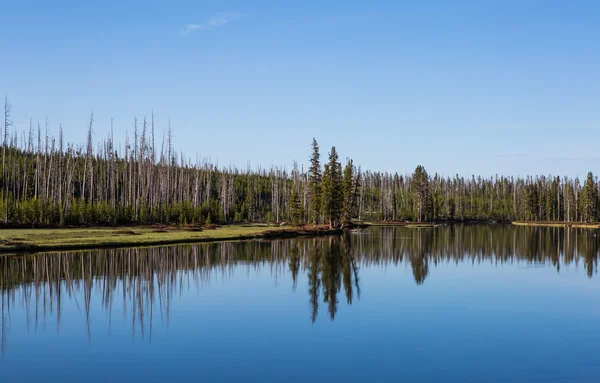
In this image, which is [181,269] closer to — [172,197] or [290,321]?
[290,321]

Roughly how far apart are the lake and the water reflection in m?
0.16

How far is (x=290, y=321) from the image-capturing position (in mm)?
24297

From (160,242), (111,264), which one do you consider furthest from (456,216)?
(111,264)

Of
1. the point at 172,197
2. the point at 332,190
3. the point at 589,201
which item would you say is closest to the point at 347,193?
the point at 332,190

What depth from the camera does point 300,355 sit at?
18.8 metres

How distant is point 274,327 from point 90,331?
24.3ft

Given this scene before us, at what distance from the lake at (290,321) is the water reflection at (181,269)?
16 centimetres

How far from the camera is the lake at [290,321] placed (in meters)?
17.2

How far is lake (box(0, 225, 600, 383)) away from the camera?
17.2 m

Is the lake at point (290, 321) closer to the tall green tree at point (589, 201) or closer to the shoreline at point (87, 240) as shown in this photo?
the shoreline at point (87, 240)

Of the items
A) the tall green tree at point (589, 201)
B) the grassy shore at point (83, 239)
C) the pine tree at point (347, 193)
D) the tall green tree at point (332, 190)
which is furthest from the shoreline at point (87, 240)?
the tall green tree at point (589, 201)

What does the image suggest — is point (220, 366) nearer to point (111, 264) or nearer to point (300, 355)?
point (300, 355)

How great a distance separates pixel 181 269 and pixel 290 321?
58.0 ft

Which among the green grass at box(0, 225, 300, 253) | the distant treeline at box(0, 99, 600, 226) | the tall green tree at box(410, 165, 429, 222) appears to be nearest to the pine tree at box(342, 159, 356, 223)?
the distant treeline at box(0, 99, 600, 226)
